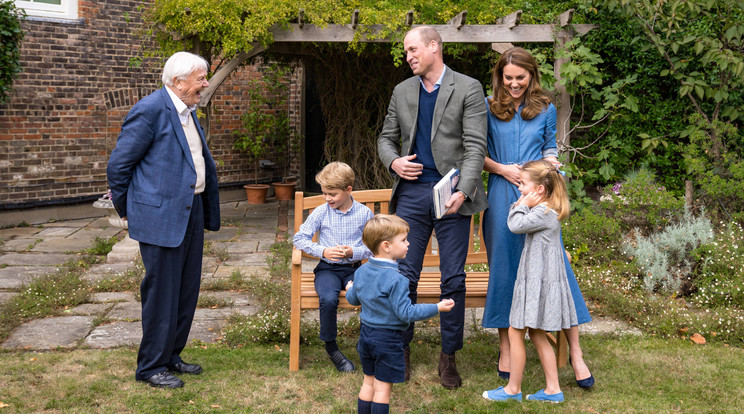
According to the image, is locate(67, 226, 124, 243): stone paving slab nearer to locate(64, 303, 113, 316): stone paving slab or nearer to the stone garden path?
the stone garden path

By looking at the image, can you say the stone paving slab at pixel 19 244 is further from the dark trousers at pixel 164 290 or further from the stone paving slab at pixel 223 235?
the dark trousers at pixel 164 290

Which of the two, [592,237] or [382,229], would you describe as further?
[592,237]

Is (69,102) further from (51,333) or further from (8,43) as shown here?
(51,333)

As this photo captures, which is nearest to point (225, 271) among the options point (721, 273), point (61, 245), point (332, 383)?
point (61, 245)

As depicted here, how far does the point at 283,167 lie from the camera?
1309 centimetres

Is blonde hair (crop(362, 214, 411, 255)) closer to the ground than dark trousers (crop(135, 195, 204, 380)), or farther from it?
farther from it

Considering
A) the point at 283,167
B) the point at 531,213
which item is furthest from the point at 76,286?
the point at 283,167

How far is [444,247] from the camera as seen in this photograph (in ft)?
12.8

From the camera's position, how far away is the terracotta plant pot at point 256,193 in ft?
38.3

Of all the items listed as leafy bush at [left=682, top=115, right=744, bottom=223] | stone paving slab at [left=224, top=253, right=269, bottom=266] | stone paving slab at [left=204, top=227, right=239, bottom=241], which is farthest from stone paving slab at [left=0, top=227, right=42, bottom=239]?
leafy bush at [left=682, top=115, right=744, bottom=223]

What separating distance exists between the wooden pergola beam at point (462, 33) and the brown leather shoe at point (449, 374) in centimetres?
474

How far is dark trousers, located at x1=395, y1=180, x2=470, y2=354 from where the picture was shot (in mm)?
3865

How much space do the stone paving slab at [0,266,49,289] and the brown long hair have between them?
4343 mm

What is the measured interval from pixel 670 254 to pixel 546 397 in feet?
9.45
